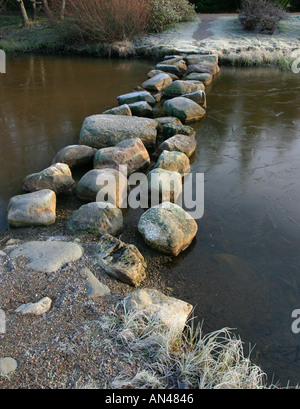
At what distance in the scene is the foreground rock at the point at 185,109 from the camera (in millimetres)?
6340

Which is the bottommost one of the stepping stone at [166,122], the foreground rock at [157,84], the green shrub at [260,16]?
the stepping stone at [166,122]

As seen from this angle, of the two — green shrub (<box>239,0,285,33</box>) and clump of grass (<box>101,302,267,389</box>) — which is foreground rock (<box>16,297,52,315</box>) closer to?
clump of grass (<box>101,302,267,389</box>)

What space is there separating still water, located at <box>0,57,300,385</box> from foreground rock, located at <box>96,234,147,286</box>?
0.28 metres

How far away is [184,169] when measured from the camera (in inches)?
185

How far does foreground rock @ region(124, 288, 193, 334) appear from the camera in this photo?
239 cm

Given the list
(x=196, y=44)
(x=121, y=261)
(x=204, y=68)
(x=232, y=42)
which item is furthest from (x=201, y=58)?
(x=121, y=261)

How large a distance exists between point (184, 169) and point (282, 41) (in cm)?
982

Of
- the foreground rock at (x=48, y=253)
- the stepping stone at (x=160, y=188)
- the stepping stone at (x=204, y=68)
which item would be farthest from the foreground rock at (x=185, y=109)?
the foreground rock at (x=48, y=253)

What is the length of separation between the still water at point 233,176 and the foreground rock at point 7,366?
1327 millimetres

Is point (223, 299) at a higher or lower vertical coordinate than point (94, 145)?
lower

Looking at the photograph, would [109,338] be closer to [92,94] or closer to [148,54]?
[92,94]

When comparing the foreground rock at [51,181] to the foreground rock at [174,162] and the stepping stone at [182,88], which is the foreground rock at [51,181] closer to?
the foreground rock at [174,162]

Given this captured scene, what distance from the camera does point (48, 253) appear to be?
293cm
